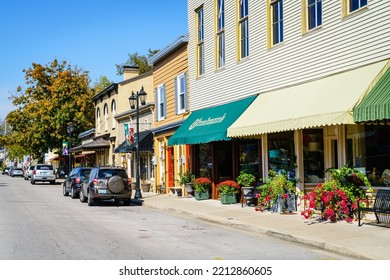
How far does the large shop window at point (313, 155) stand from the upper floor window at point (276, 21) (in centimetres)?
356

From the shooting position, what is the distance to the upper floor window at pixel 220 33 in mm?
20688

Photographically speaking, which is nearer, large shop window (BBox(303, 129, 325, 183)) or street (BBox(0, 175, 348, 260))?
street (BBox(0, 175, 348, 260))

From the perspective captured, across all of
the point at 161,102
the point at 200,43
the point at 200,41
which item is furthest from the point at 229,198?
the point at 161,102

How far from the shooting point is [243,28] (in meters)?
19.2

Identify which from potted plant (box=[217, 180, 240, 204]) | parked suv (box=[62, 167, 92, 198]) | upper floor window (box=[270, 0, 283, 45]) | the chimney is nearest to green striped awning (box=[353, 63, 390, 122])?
upper floor window (box=[270, 0, 283, 45])

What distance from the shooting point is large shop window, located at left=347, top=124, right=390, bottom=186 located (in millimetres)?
12633

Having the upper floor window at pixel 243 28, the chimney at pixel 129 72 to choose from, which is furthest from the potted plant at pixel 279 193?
the chimney at pixel 129 72

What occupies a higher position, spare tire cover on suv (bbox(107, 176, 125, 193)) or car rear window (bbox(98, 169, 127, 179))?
car rear window (bbox(98, 169, 127, 179))

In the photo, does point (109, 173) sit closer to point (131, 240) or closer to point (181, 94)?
point (181, 94)

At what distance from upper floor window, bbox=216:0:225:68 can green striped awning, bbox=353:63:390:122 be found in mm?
9745

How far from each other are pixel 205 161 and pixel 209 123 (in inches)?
129

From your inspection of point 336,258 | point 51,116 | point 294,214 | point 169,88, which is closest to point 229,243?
point 336,258

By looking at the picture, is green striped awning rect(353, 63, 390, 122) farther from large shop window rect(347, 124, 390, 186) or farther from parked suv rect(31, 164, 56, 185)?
parked suv rect(31, 164, 56, 185)

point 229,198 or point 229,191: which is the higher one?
point 229,191
